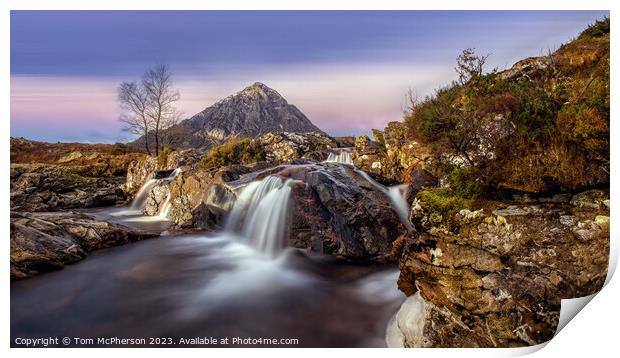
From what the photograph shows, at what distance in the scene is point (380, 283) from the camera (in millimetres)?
4738

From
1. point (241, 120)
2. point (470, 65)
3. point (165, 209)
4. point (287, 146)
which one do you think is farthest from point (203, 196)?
point (470, 65)

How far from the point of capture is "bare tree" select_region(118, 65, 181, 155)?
15.3 ft

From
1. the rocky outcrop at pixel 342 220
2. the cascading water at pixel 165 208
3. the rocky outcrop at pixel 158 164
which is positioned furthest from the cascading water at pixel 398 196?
the rocky outcrop at pixel 158 164

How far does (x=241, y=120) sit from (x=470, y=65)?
211 inches

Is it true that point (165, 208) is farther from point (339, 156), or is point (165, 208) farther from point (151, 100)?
point (339, 156)

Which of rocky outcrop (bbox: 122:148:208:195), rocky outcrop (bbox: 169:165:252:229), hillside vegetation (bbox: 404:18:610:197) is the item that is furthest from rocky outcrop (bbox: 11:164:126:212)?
hillside vegetation (bbox: 404:18:610:197)

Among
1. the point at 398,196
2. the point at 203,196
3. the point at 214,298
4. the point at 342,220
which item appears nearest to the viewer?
the point at 214,298

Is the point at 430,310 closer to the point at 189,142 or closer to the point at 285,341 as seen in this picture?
the point at 285,341

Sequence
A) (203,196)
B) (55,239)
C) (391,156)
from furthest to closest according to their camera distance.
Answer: (203,196), (391,156), (55,239)

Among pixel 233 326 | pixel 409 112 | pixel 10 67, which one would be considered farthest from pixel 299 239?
pixel 10 67

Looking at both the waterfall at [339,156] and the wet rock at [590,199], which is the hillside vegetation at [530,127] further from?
the waterfall at [339,156]

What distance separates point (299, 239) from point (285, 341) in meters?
2.34

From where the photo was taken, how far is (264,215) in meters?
6.40

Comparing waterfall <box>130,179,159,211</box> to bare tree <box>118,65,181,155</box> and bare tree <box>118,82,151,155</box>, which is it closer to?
bare tree <box>118,65,181,155</box>
